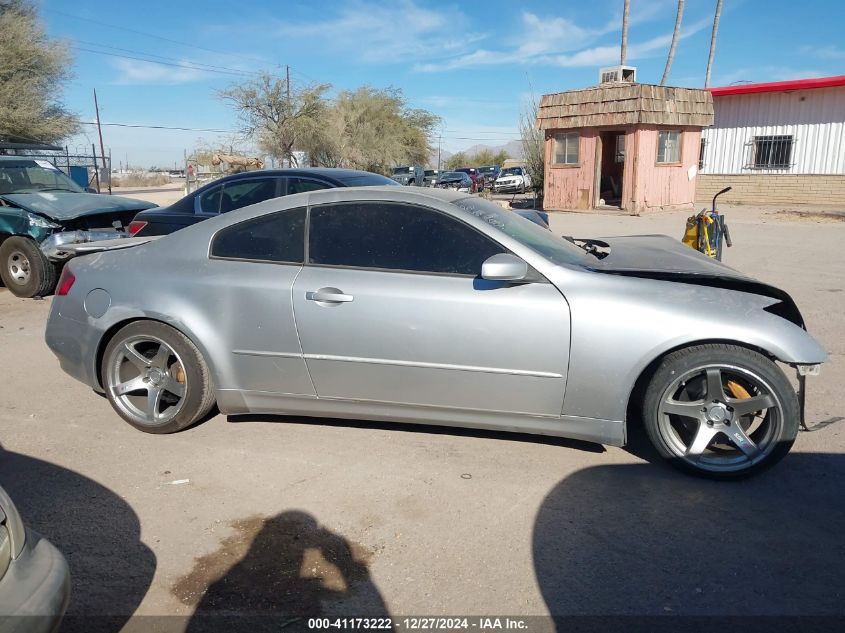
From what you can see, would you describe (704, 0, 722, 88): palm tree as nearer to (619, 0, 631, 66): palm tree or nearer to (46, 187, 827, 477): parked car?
(619, 0, 631, 66): palm tree

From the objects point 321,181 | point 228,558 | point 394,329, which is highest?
point 321,181

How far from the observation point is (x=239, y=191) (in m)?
7.58

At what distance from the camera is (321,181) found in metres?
7.17

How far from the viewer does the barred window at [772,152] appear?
24.6 metres

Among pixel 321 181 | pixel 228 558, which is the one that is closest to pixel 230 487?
pixel 228 558

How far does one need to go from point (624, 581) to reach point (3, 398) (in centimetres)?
459

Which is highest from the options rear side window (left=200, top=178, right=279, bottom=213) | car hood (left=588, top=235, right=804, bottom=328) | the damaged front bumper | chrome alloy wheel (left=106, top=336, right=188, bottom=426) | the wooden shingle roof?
the wooden shingle roof

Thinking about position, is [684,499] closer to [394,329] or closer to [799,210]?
[394,329]

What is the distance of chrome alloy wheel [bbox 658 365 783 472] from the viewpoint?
353 cm

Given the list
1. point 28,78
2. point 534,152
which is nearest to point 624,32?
point 534,152

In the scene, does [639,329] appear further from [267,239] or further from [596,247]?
[267,239]

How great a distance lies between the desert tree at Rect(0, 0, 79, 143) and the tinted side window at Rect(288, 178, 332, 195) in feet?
68.3

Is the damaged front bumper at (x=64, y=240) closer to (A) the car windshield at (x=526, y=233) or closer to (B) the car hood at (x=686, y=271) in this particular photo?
(A) the car windshield at (x=526, y=233)

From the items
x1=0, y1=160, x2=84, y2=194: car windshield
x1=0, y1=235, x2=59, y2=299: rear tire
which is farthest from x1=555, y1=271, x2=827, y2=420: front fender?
x1=0, y1=160, x2=84, y2=194: car windshield
